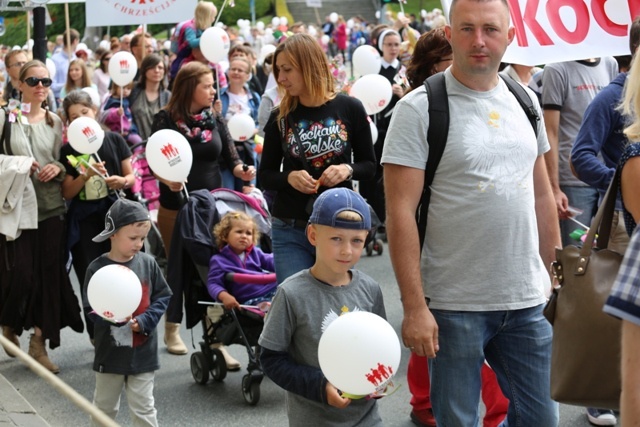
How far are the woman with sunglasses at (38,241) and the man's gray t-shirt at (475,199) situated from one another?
4027 millimetres

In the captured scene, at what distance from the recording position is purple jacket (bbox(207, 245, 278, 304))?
21.8ft

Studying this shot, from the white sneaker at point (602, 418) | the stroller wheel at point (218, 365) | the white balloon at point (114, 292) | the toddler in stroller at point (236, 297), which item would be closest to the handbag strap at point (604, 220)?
the white balloon at point (114, 292)

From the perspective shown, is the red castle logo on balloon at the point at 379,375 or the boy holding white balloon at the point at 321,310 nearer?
the red castle logo on balloon at the point at 379,375

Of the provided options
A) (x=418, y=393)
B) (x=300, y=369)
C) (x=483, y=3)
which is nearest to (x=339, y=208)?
(x=300, y=369)

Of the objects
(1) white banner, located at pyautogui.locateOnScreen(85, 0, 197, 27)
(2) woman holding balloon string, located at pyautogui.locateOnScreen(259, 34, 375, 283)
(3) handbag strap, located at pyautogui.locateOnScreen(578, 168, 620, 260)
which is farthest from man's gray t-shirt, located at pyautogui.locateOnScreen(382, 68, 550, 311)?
(1) white banner, located at pyautogui.locateOnScreen(85, 0, 197, 27)

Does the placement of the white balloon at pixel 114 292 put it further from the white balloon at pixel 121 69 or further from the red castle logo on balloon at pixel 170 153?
the white balloon at pixel 121 69

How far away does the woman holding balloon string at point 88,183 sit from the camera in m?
7.34

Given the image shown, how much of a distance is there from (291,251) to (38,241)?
8.56 feet

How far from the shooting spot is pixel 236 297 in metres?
6.68

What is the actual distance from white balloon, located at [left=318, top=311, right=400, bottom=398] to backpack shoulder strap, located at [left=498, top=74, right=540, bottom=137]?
0.98m

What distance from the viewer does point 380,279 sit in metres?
9.87

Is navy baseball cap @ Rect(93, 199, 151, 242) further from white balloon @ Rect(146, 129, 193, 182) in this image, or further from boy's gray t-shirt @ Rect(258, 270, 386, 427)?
boy's gray t-shirt @ Rect(258, 270, 386, 427)

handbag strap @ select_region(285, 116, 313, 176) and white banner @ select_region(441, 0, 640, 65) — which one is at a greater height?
white banner @ select_region(441, 0, 640, 65)

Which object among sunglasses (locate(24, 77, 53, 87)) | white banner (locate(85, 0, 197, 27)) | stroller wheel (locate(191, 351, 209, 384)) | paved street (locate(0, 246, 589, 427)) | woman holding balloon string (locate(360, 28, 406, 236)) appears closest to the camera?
paved street (locate(0, 246, 589, 427))
